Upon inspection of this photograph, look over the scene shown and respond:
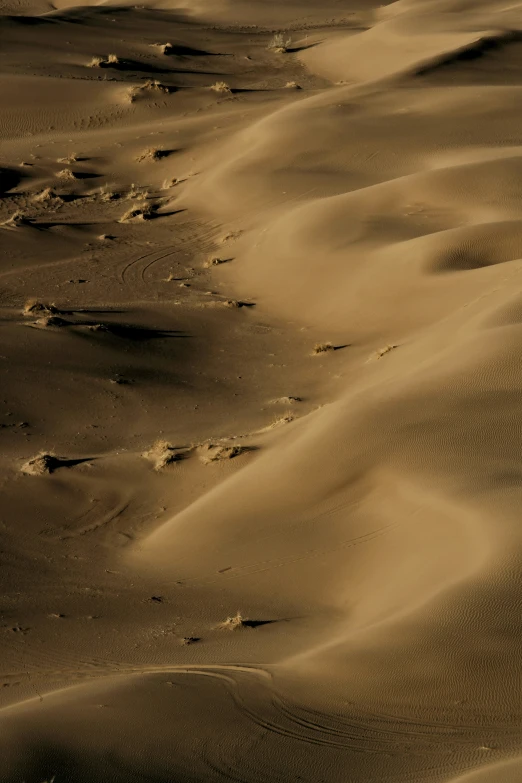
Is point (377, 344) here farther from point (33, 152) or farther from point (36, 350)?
point (33, 152)

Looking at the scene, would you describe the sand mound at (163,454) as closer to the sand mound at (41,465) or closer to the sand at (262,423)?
the sand at (262,423)

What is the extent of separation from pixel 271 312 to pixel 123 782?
10.8m

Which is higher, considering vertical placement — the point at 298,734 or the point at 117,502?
the point at 298,734

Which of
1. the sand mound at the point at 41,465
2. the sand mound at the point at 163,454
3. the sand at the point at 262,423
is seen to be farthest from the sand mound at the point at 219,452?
the sand mound at the point at 41,465

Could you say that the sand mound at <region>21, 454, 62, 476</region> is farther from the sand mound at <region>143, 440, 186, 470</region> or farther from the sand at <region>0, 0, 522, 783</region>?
the sand mound at <region>143, 440, 186, 470</region>

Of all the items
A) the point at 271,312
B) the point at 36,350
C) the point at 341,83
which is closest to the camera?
the point at 36,350

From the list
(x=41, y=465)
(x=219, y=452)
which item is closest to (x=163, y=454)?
(x=219, y=452)

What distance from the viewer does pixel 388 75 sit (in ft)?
81.0

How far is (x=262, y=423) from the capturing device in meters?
12.5

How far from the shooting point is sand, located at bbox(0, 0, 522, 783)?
609cm

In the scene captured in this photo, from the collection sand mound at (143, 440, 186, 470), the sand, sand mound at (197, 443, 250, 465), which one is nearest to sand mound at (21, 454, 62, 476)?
the sand

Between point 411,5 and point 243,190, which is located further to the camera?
point 411,5

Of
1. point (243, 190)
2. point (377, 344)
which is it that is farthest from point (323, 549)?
point (243, 190)

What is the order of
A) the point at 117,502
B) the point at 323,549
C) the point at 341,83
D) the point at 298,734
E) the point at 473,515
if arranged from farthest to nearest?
the point at 341,83 → the point at 117,502 → the point at 323,549 → the point at 473,515 → the point at 298,734
